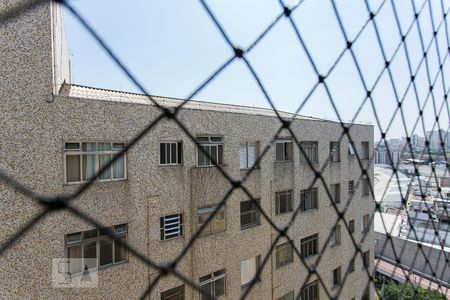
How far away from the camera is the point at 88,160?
1.79 m

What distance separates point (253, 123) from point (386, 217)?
4823 mm

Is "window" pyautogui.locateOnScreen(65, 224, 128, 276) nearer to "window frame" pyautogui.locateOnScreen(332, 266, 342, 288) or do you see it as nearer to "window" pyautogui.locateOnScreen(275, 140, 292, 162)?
"window" pyautogui.locateOnScreen(275, 140, 292, 162)

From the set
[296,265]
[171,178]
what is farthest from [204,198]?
[296,265]

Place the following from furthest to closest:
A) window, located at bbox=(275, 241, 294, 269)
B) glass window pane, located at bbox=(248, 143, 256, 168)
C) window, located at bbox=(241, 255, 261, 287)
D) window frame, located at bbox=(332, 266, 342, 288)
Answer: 1. window frame, located at bbox=(332, 266, 342, 288)
2. window, located at bbox=(275, 241, 294, 269)
3. glass window pane, located at bbox=(248, 143, 256, 168)
4. window, located at bbox=(241, 255, 261, 287)

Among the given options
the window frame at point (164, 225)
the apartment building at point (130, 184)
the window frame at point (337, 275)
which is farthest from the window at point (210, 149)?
the window frame at point (337, 275)

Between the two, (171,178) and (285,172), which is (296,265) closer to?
(285,172)

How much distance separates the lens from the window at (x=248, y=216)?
2641 millimetres

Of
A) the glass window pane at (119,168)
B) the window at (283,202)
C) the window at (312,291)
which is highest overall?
the glass window pane at (119,168)

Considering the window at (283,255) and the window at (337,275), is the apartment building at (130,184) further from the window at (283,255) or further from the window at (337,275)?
the window at (337,275)

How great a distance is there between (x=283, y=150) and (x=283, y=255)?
1.03 m

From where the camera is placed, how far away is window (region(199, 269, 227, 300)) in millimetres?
2334

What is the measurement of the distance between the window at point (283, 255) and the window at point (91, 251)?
4.92ft

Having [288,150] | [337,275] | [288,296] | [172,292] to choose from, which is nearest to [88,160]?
[172,292]

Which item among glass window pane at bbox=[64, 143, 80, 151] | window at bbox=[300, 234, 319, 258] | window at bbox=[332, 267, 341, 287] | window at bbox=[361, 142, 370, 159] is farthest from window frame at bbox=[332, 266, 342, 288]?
glass window pane at bbox=[64, 143, 80, 151]
